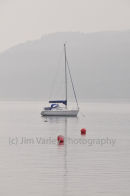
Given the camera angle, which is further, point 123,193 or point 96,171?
point 96,171

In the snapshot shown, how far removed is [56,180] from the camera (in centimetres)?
2802

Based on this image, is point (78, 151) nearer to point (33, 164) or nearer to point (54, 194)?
point (33, 164)

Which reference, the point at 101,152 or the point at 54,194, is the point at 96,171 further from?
the point at 101,152

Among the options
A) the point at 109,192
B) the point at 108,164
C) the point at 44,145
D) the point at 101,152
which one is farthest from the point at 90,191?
the point at 44,145

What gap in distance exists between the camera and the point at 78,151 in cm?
4269

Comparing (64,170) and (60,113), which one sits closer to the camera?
(64,170)

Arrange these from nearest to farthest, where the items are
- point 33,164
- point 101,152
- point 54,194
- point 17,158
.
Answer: point 54,194 → point 33,164 → point 17,158 → point 101,152

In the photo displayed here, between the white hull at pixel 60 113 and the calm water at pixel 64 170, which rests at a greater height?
the calm water at pixel 64 170

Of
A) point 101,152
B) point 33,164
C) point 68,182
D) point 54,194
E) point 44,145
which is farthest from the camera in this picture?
point 44,145

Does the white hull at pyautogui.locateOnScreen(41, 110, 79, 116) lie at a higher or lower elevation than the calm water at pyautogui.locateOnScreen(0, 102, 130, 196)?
lower

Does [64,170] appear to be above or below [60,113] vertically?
above

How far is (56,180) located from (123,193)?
4.52 metres

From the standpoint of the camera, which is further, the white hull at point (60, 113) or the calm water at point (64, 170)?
the white hull at point (60, 113)

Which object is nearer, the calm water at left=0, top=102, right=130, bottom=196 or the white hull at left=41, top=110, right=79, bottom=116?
the calm water at left=0, top=102, right=130, bottom=196
